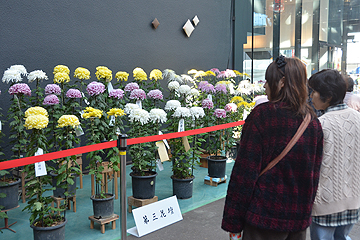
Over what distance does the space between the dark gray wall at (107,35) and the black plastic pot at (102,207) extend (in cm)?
183

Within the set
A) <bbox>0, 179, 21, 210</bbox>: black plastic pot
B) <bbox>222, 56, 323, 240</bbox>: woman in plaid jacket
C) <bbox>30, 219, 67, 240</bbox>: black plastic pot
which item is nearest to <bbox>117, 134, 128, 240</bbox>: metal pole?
<bbox>30, 219, 67, 240</bbox>: black plastic pot

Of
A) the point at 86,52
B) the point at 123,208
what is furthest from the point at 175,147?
the point at 86,52

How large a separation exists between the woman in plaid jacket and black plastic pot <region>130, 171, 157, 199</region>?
7.08ft

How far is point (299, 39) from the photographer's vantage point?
345 inches

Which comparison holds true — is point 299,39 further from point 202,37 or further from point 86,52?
point 86,52

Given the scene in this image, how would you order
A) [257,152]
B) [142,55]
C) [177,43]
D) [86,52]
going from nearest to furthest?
[257,152], [86,52], [142,55], [177,43]

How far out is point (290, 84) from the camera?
56.2 inches

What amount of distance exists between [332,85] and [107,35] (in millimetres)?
3968

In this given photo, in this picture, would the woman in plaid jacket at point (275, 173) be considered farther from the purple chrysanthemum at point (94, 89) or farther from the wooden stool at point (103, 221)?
the purple chrysanthemum at point (94, 89)

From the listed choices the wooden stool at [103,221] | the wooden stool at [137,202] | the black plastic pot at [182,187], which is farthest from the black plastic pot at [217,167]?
the wooden stool at [103,221]

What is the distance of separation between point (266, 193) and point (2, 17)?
3.89 metres

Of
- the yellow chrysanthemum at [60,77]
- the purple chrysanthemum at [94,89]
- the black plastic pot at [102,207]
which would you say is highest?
the yellow chrysanthemum at [60,77]

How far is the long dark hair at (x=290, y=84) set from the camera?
141 centimetres

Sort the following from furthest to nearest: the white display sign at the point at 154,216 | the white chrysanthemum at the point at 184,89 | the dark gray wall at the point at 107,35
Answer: the white chrysanthemum at the point at 184,89 → the dark gray wall at the point at 107,35 → the white display sign at the point at 154,216
